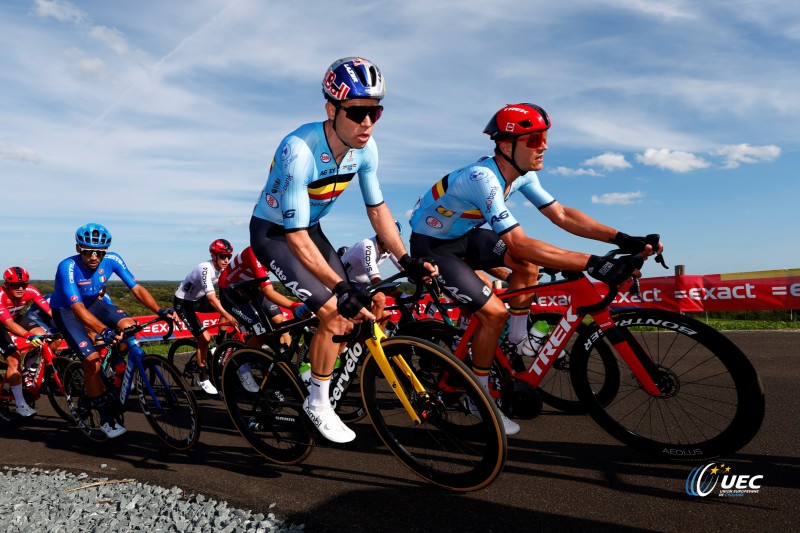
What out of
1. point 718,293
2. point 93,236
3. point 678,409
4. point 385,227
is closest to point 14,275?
point 93,236

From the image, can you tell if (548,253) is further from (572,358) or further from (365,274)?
(365,274)

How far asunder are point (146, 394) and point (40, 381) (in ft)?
9.92

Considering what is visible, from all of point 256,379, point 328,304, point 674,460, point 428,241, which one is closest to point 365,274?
point 428,241

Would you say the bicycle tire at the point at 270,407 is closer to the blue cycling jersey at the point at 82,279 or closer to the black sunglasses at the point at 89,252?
the blue cycling jersey at the point at 82,279

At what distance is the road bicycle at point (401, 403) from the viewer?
3.15m

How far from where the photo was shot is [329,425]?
3.60m

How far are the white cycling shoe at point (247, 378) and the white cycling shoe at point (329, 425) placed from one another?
30.2 inches

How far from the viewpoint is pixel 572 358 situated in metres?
4.00

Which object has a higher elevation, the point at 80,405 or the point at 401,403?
the point at 401,403

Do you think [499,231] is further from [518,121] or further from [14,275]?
[14,275]

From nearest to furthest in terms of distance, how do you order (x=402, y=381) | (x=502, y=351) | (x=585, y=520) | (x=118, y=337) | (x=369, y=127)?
(x=585, y=520)
(x=402, y=381)
(x=369, y=127)
(x=502, y=351)
(x=118, y=337)

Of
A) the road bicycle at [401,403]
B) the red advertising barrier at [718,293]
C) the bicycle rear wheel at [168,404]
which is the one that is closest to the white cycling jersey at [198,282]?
the bicycle rear wheel at [168,404]

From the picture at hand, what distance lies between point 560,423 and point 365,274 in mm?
2983

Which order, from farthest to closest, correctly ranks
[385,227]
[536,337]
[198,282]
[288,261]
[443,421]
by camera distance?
[198,282] → [536,337] → [385,227] → [288,261] → [443,421]
